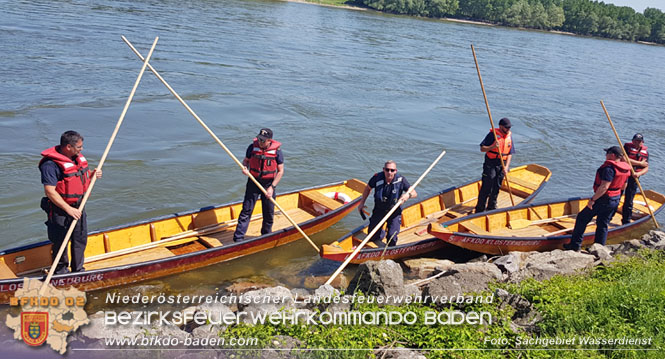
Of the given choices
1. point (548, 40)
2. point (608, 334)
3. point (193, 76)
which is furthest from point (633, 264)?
point (548, 40)

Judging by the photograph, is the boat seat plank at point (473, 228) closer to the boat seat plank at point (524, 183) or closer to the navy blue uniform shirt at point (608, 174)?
the navy blue uniform shirt at point (608, 174)

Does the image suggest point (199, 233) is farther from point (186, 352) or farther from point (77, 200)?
point (186, 352)

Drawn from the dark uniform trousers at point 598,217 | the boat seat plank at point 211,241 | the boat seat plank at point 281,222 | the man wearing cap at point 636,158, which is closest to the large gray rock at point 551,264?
the dark uniform trousers at point 598,217

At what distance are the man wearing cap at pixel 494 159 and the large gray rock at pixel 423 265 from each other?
2170 millimetres

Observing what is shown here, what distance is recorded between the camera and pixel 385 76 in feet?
102

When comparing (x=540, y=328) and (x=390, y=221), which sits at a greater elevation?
(x=390, y=221)

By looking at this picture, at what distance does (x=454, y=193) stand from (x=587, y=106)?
21.1 meters

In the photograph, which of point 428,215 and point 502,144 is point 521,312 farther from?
point 502,144

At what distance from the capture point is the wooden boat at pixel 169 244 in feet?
27.3

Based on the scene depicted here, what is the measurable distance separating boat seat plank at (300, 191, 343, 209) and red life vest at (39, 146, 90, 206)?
5243 millimetres

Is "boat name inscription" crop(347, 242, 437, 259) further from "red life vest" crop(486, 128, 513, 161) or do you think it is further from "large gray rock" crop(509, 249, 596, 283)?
"red life vest" crop(486, 128, 513, 161)

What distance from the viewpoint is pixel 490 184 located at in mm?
12023

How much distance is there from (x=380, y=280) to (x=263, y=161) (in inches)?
132

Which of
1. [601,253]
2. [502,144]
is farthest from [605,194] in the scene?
[502,144]
